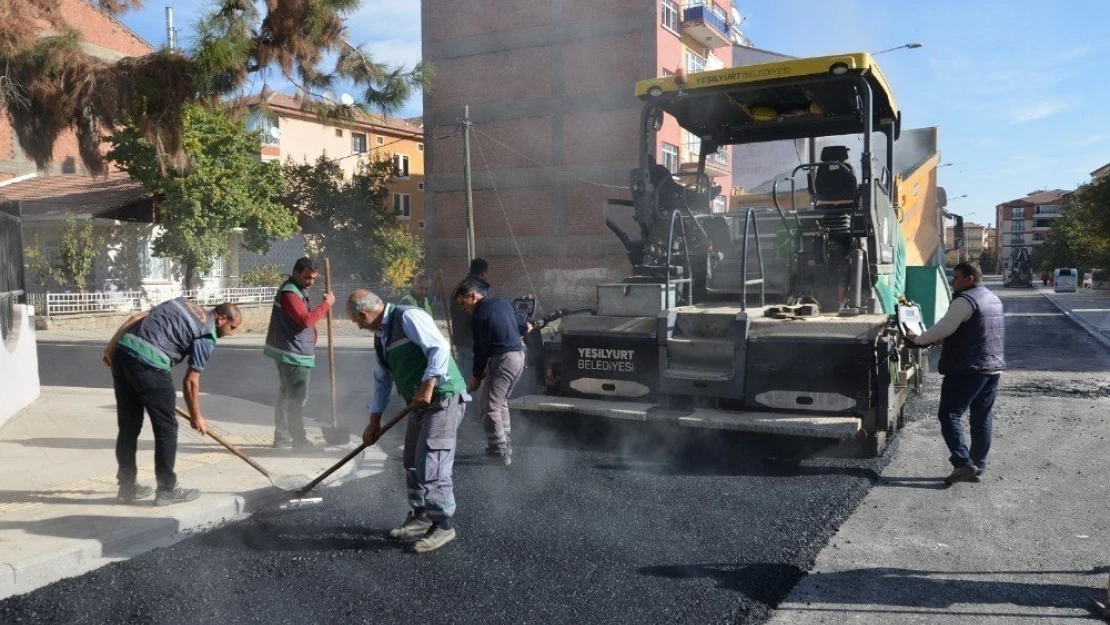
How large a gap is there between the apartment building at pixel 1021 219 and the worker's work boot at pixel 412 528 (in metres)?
132

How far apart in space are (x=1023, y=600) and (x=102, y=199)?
2378cm

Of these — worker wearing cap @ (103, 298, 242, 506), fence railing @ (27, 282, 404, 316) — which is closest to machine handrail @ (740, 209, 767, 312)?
worker wearing cap @ (103, 298, 242, 506)

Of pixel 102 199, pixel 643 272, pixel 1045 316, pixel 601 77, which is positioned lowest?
pixel 1045 316

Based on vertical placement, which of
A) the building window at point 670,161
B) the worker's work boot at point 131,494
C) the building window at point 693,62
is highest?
the building window at point 693,62

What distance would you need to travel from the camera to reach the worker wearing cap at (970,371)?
5.35 metres

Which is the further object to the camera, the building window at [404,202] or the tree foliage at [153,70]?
the building window at [404,202]

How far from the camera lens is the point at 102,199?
22344 mm

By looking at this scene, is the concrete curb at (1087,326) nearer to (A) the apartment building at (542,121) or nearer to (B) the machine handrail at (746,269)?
(A) the apartment building at (542,121)

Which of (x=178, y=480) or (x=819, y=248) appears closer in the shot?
(x=178, y=480)

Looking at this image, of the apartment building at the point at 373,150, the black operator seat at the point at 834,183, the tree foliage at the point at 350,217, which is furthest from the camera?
the apartment building at the point at 373,150

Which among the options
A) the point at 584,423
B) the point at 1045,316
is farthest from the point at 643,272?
the point at 1045,316

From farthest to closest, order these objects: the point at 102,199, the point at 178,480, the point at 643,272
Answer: the point at 102,199 → the point at 643,272 → the point at 178,480

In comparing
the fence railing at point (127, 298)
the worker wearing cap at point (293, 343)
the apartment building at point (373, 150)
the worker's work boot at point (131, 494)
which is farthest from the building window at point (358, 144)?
the worker's work boot at point (131, 494)

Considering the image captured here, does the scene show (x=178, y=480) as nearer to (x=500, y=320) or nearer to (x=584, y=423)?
(x=500, y=320)
